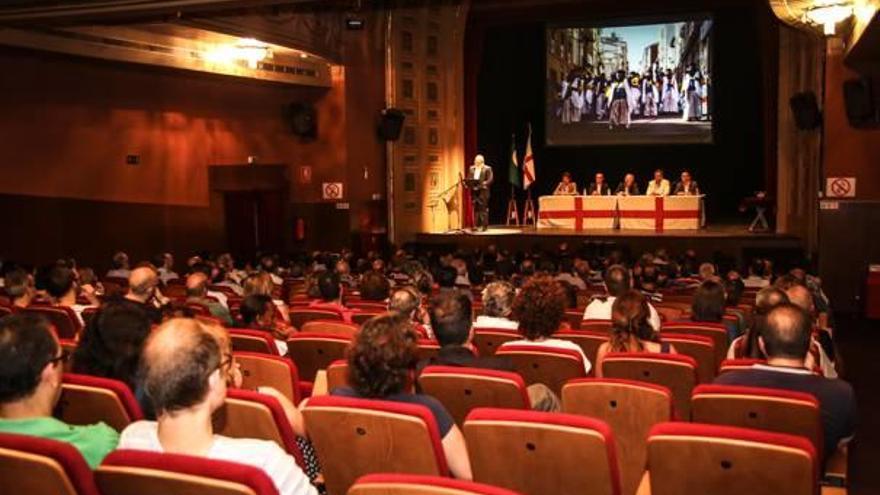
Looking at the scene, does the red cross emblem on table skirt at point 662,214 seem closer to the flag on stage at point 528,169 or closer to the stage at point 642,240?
the stage at point 642,240

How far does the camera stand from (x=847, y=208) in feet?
37.9

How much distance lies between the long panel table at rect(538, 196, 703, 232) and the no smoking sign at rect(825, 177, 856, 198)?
302 cm

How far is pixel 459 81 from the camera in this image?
656 inches

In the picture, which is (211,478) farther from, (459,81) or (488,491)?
(459,81)

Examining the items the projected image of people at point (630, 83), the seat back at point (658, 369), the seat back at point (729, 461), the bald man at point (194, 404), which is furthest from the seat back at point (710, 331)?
the projected image of people at point (630, 83)

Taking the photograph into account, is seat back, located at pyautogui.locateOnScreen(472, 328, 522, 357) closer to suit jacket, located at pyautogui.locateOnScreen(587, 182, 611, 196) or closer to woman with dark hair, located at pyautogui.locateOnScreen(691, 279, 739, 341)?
woman with dark hair, located at pyautogui.locateOnScreen(691, 279, 739, 341)

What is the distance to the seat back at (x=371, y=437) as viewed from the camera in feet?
8.23

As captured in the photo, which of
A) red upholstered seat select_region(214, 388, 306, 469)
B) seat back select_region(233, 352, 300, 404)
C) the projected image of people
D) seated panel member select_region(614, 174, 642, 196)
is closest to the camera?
red upholstered seat select_region(214, 388, 306, 469)

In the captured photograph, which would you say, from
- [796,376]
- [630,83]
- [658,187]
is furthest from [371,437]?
[630,83]

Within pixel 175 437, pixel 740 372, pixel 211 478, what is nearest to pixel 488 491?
pixel 211 478

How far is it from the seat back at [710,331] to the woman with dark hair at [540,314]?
1.24 m

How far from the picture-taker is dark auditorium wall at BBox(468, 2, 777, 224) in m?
16.9

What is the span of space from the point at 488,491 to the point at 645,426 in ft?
5.19

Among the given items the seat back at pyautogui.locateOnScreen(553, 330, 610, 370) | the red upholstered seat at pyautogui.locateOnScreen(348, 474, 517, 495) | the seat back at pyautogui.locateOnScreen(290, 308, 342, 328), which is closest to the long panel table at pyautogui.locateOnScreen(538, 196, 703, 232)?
the seat back at pyautogui.locateOnScreen(290, 308, 342, 328)
